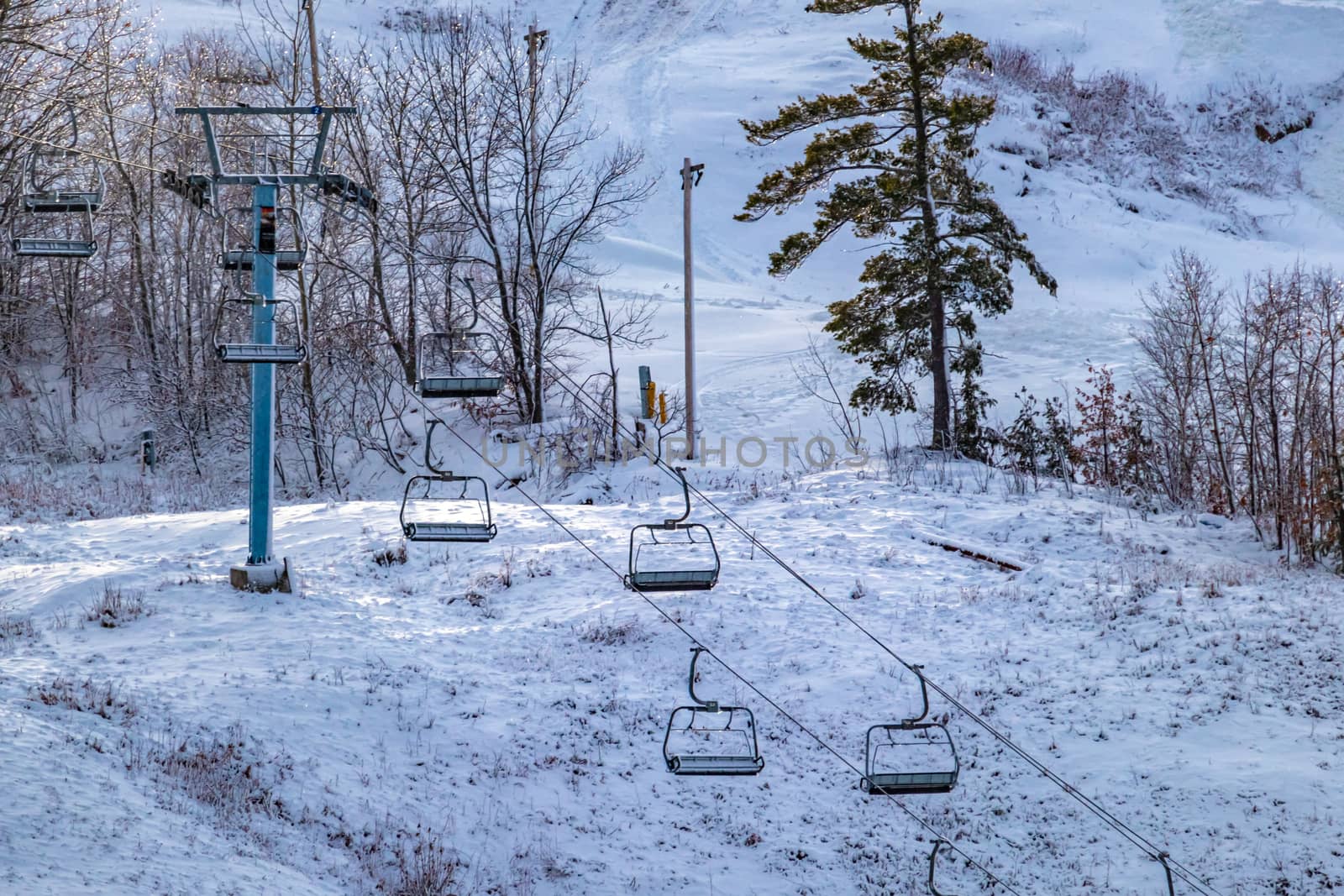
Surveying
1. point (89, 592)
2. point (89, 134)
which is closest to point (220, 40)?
point (89, 134)

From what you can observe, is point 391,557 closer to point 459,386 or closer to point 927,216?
point 459,386

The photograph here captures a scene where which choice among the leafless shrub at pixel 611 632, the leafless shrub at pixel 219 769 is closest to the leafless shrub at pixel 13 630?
the leafless shrub at pixel 219 769

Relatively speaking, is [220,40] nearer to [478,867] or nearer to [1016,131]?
[1016,131]

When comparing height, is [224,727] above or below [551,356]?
below

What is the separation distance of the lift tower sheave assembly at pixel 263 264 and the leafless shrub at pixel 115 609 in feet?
3.95

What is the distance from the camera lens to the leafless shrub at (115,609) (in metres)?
13.2

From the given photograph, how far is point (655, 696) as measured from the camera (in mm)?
13531

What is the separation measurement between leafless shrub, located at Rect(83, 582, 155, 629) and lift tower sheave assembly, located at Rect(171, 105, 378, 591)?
1.20 metres

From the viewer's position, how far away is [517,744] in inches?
485

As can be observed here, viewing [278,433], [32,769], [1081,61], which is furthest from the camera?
[1081,61]

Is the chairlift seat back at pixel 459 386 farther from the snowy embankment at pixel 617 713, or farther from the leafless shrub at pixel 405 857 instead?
the leafless shrub at pixel 405 857

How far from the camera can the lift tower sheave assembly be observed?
12523mm

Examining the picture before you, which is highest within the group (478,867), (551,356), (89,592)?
(551,356)

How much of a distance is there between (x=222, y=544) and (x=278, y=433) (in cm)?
1030
